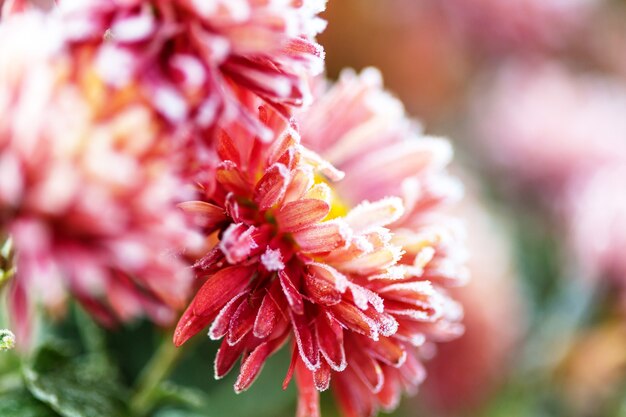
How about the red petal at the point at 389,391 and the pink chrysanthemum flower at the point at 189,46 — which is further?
the red petal at the point at 389,391

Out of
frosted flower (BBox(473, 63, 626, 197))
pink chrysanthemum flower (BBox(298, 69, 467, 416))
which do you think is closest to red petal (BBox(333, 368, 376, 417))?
pink chrysanthemum flower (BBox(298, 69, 467, 416))

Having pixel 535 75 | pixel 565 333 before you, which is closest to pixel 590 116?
pixel 535 75

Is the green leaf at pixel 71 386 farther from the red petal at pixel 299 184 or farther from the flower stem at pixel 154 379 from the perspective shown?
the red petal at pixel 299 184

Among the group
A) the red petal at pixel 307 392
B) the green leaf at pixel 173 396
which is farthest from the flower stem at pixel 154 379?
the red petal at pixel 307 392

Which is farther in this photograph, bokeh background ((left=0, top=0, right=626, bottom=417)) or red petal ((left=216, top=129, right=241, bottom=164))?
bokeh background ((left=0, top=0, right=626, bottom=417))

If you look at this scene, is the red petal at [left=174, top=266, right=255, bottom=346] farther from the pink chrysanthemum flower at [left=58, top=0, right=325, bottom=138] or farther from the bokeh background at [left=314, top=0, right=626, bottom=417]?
the bokeh background at [left=314, top=0, right=626, bottom=417]

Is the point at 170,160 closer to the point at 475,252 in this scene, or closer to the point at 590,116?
the point at 475,252

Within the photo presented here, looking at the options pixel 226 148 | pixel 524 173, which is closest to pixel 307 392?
pixel 226 148
